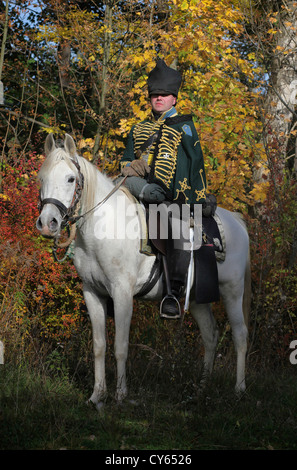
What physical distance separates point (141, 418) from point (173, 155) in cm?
241

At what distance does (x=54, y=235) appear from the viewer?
181 inches

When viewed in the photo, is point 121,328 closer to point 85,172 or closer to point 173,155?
point 85,172

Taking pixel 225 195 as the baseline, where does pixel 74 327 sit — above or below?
below

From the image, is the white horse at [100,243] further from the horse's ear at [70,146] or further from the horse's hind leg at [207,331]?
the horse's hind leg at [207,331]

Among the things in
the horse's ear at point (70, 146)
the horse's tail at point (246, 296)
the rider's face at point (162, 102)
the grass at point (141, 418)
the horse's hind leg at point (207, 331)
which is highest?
the rider's face at point (162, 102)

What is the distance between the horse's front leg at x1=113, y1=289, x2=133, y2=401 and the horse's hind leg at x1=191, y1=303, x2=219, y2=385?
129 centimetres

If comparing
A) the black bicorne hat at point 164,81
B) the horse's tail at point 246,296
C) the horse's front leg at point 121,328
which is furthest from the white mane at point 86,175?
the horse's tail at point 246,296

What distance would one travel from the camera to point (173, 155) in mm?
5527

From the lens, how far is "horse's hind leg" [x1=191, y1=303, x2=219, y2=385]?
6.15 metres

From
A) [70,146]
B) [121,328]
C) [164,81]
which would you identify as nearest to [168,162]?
[164,81]

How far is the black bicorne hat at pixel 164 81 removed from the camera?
5.71 metres
